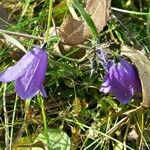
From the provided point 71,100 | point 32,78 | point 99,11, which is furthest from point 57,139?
point 99,11

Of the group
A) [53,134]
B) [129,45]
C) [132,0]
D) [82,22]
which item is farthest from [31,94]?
[132,0]

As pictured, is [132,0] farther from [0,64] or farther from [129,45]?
[0,64]

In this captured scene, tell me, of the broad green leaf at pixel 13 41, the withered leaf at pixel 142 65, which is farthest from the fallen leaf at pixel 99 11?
the broad green leaf at pixel 13 41

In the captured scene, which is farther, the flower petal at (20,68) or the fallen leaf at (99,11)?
the fallen leaf at (99,11)

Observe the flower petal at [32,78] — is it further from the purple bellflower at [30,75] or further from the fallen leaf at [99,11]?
the fallen leaf at [99,11]

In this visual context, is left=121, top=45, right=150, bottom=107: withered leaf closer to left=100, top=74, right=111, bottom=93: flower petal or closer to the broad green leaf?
left=100, top=74, right=111, bottom=93: flower petal

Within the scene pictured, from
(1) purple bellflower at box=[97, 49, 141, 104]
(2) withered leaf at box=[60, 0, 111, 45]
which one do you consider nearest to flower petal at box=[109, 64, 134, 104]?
(1) purple bellflower at box=[97, 49, 141, 104]
